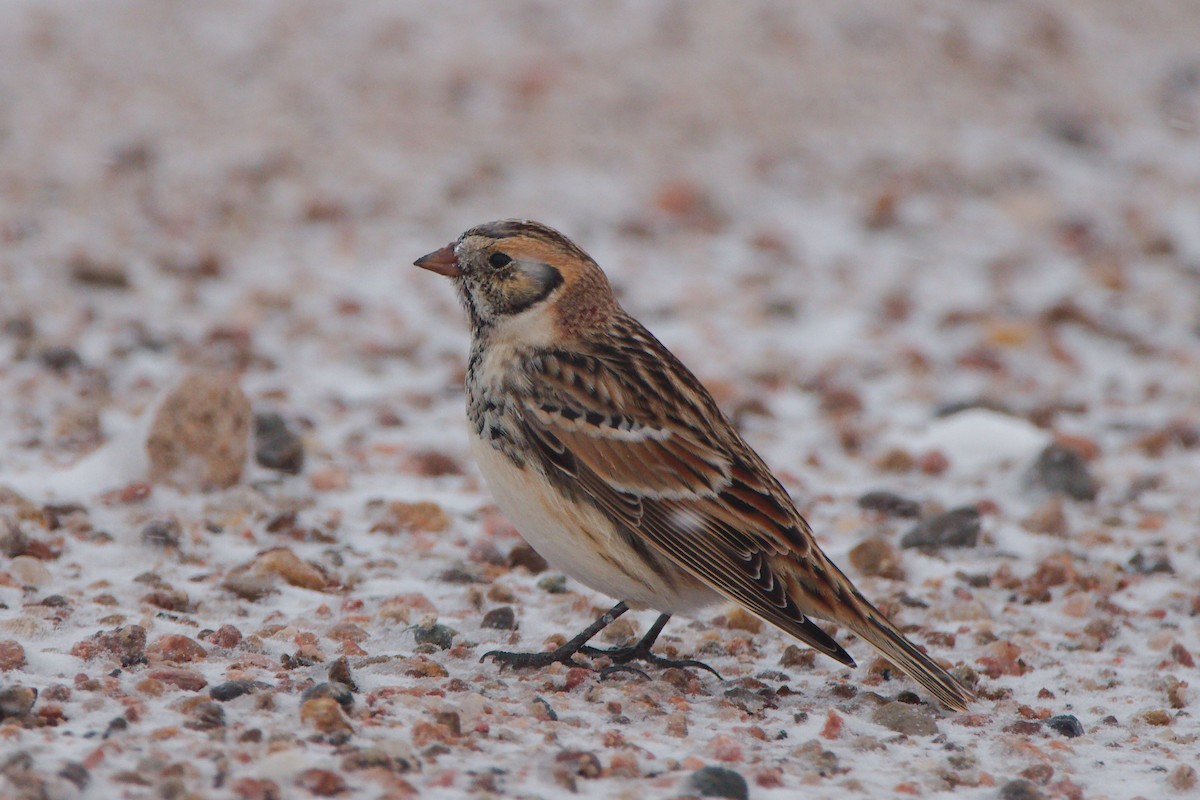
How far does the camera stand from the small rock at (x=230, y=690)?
14.3 feet

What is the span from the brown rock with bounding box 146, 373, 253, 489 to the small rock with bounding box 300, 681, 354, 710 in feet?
8.17

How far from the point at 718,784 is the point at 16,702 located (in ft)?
5.98

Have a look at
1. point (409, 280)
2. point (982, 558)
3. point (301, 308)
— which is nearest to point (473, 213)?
point (409, 280)

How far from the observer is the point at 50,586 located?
5.41 m

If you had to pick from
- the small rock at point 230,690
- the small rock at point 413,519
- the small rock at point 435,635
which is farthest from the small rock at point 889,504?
the small rock at point 230,690

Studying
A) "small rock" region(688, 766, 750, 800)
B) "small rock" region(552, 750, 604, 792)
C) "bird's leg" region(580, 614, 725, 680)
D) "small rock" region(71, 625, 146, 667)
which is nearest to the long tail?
"bird's leg" region(580, 614, 725, 680)

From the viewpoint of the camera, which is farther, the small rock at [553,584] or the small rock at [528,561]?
the small rock at [528,561]

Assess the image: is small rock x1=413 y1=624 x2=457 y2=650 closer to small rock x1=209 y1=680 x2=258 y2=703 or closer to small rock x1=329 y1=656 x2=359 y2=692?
small rock x1=329 y1=656 x2=359 y2=692

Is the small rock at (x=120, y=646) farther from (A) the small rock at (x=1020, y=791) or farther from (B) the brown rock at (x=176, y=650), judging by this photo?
(A) the small rock at (x=1020, y=791)

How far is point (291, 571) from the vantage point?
5738mm

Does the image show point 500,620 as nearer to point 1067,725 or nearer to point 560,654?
point 560,654

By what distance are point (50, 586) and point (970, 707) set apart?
3.07 metres

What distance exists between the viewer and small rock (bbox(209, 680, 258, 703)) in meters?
4.36

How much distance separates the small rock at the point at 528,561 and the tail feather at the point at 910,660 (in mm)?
1674
